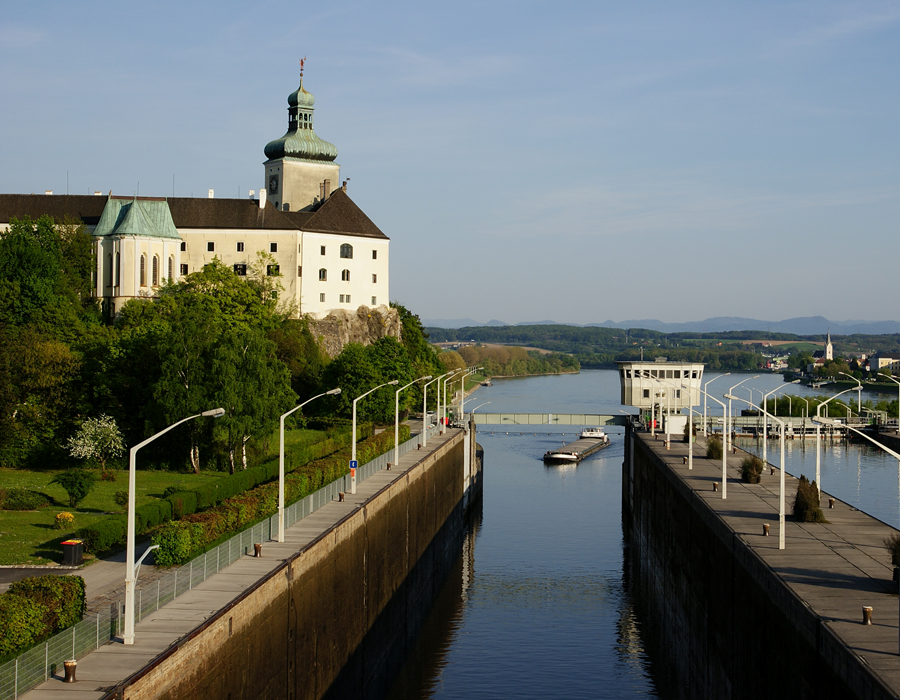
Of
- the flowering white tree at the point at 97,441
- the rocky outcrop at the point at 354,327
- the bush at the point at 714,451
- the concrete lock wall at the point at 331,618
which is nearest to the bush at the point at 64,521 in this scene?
the concrete lock wall at the point at 331,618

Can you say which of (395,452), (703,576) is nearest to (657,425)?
(395,452)

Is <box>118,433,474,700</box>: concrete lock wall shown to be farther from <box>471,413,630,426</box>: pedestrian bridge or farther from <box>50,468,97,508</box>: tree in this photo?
<box>471,413,630,426</box>: pedestrian bridge

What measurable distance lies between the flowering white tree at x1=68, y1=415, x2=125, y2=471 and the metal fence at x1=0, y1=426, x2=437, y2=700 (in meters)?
22.9

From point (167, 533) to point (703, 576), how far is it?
65.3ft

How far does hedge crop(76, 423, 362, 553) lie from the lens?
35531mm

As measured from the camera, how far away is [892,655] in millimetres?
21578

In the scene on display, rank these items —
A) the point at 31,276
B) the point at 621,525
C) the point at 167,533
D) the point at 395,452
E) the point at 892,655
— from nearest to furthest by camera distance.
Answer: the point at 892,655, the point at 167,533, the point at 395,452, the point at 621,525, the point at 31,276

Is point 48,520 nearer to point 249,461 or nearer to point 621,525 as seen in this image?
point 249,461

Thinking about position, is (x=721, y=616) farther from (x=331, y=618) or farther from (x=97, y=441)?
(x=97, y=441)

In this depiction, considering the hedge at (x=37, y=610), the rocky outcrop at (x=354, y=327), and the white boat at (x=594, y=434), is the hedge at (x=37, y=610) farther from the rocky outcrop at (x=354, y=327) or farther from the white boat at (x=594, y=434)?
the white boat at (x=594, y=434)

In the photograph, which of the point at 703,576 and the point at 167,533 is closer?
the point at 167,533

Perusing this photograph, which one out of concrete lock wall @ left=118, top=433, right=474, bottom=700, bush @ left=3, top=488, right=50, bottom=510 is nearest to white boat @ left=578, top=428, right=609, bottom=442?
concrete lock wall @ left=118, top=433, right=474, bottom=700

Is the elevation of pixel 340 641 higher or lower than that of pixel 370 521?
lower

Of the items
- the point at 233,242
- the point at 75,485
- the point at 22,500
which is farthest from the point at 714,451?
the point at 233,242
